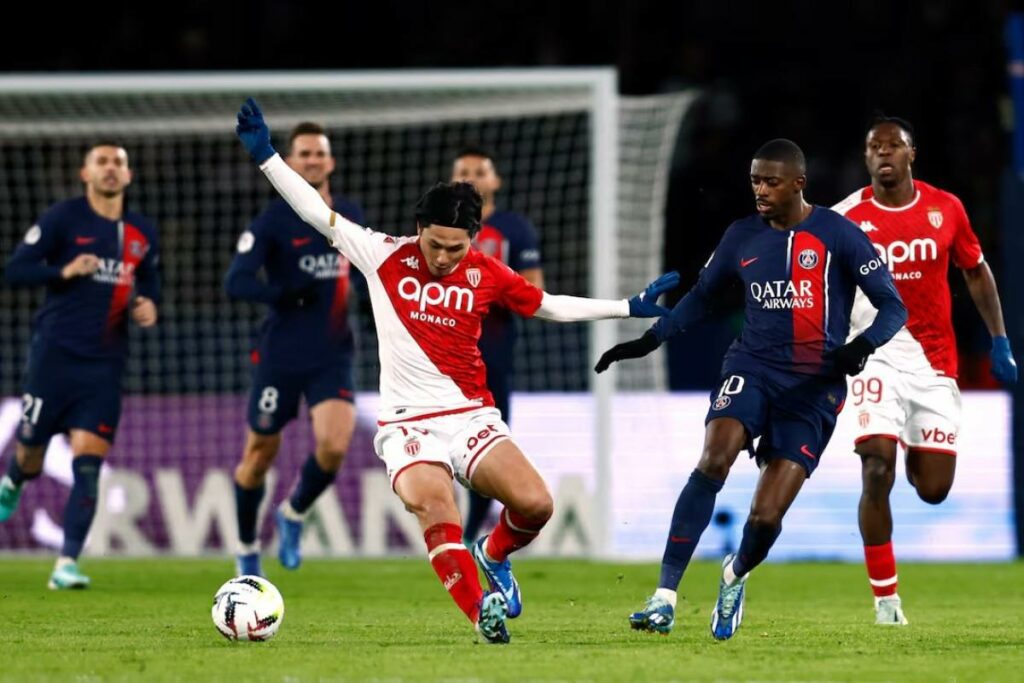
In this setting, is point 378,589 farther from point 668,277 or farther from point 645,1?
point 645,1

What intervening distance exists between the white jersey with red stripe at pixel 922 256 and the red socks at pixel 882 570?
0.94 meters

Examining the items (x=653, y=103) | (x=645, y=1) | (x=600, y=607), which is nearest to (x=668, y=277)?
(x=600, y=607)

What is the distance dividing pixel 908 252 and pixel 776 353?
153cm

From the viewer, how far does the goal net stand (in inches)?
532

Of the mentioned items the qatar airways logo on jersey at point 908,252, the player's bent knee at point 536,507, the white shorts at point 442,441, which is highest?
the qatar airways logo on jersey at point 908,252

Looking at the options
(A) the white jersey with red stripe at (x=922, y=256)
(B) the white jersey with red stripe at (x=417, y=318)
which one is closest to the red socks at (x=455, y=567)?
(B) the white jersey with red stripe at (x=417, y=318)

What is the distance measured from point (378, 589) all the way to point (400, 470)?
3739mm

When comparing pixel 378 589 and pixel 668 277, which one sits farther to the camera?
pixel 378 589

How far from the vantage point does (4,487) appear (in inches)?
443

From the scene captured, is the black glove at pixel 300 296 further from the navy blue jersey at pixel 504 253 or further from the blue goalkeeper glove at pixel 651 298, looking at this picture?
the blue goalkeeper glove at pixel 651 298

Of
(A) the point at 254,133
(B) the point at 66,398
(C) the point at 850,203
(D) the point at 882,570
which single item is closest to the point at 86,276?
(B) the point at 66,398

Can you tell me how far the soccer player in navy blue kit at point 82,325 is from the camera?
429 inches

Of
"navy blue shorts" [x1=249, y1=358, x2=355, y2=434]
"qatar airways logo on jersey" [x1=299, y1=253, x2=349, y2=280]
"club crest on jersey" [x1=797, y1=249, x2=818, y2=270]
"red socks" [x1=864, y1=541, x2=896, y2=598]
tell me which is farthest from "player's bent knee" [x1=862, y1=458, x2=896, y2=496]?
"qatar airways logo on jersey" [x1=299, y1=253, x2=349, y2=280]

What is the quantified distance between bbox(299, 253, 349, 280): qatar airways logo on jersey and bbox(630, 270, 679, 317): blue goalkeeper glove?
11.5 ft
